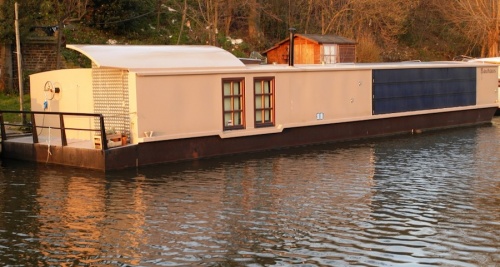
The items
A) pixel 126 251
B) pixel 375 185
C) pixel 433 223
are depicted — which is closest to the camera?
pixel 126 251

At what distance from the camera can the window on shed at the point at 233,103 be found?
67.3ft

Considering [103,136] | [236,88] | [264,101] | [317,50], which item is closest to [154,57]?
[236,88]

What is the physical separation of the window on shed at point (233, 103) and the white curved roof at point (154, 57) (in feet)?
1.61

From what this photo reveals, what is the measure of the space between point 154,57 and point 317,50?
56.2 feet

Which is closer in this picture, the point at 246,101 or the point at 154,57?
the point at 154,57

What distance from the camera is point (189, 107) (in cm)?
1959

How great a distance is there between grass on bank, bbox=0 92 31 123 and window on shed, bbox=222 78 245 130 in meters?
7.26

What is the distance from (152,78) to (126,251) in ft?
26.9

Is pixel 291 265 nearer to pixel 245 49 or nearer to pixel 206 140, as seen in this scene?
pixel 206 140

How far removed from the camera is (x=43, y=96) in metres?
21.3

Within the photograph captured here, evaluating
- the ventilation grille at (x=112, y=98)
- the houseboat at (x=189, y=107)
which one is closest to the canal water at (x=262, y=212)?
the houseboat at (x=189, y=107)

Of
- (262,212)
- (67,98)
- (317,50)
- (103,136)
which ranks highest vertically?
(317,50)

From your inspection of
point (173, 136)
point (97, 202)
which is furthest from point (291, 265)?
point (173, 136)

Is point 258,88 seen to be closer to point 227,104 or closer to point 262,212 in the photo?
point 227,104
